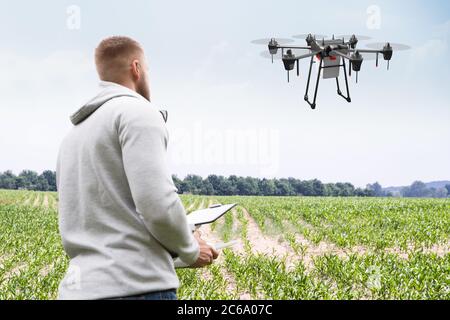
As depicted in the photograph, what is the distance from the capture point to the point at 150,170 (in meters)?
1.81

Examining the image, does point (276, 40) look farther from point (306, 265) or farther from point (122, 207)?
point (122, 207)

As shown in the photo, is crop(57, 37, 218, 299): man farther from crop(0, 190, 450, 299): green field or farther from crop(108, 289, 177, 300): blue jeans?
crop(0, 190, 450, 299): green field

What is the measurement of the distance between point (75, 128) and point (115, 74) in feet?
0.86

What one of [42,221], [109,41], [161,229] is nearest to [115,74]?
[109,41]

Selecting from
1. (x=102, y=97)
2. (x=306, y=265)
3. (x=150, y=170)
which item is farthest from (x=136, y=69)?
(x=306, y=265)

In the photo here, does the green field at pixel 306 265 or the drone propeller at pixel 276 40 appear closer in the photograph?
the green field at pixel 306 265

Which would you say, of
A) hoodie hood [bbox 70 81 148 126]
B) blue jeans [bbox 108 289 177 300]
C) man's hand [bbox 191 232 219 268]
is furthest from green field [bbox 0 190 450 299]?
hoodie hood [bbox 70 81 148 126]

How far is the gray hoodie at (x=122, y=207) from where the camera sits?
182cm

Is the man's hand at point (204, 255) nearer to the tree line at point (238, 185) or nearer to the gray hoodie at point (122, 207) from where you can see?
the gray hoodie at point (122, 207)

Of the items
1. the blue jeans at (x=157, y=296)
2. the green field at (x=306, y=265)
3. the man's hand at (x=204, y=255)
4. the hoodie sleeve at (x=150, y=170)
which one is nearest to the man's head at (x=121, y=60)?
the hoodie sleeve at (x=150, y=170)

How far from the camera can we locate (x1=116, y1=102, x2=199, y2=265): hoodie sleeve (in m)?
1.81

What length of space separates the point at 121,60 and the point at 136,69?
0.07m

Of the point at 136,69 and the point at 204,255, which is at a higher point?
the point at 136,69
